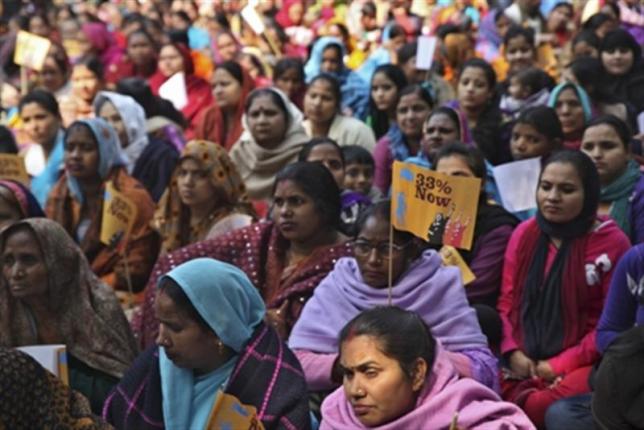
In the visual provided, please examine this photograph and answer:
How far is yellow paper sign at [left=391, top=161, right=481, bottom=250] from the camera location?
4.51m

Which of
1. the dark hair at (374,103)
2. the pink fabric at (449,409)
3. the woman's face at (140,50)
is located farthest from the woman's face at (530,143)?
the woman's face at (140,50)

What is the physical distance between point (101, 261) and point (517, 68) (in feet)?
15.1

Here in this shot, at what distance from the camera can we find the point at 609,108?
324 inches

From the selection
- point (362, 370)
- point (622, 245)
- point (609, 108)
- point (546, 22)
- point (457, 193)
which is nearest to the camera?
point (362, 370)

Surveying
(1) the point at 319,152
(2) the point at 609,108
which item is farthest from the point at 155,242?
(2) the point at 609,108

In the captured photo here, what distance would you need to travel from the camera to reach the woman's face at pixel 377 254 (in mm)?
4680

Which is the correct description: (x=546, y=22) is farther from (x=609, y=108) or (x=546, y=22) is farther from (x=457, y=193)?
(x=457, y=193)

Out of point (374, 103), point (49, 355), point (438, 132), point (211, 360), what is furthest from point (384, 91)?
point (211, 360)

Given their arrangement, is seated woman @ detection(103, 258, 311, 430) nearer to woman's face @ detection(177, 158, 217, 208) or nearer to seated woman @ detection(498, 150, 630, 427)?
seated woman @ detection(498, 150, 630, 427)

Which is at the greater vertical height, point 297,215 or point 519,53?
point 297,215

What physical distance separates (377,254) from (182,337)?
81 cm

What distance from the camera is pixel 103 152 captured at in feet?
23.2

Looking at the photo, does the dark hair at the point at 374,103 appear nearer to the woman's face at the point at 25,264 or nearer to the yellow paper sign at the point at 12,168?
the yellow paper sign at the point at 12,168

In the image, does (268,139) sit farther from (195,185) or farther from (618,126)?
(618,126)
